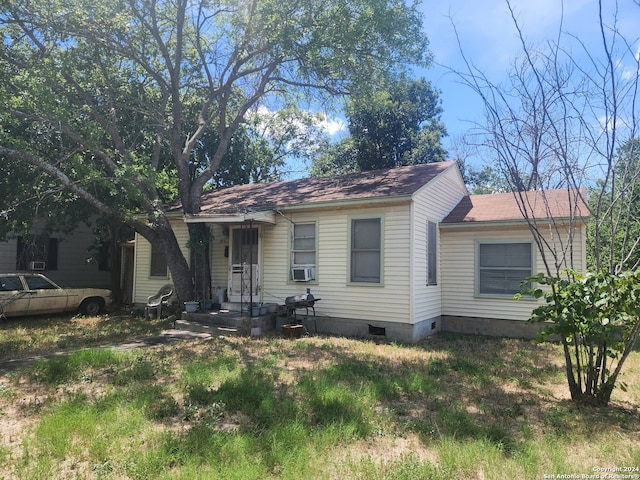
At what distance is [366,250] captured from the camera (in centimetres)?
967

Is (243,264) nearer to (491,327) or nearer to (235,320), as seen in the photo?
(235,320)

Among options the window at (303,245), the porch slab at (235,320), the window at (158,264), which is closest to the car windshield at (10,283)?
the window at (158,264)

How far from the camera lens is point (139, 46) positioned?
12016 millimetres

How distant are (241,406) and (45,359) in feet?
14.1

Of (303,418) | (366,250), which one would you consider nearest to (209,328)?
(366,250)

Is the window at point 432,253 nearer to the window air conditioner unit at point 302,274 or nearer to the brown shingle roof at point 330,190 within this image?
the brown shingle roof at point 330,190

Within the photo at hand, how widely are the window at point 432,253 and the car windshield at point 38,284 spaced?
10.7 metres

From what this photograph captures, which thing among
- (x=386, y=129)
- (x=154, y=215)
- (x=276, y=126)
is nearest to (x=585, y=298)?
(x=154, y=215)

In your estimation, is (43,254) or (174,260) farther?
(43,254)

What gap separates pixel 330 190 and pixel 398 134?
45.3ft

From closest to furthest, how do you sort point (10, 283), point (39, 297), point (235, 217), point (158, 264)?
point (235, 217) < point (10, 283) < point (39, 297) < point (158, 264)

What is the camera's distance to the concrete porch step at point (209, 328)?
9.52 metres

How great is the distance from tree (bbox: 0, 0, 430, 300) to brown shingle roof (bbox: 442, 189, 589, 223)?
15.3 ft

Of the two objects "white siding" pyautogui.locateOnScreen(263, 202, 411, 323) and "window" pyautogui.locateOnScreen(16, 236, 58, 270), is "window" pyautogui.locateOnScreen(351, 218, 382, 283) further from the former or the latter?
"window" pyautogui.locateOnScreen(16, 236, 58, 270)
